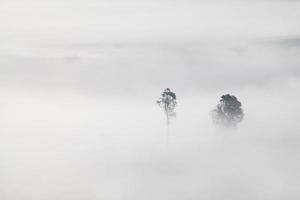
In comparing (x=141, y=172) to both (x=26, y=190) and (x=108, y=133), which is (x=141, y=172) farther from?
(x=108, y=133)

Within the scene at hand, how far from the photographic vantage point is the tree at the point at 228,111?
433 feet

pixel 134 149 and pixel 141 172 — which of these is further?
pixel 134 149

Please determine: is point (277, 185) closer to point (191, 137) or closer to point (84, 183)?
point (84, 183)

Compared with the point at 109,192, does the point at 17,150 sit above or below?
above

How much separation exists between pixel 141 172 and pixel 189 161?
9.71 metres

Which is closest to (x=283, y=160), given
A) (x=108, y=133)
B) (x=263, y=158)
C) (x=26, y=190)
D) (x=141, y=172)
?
(x=263, y=158)

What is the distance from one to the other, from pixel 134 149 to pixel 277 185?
130ft

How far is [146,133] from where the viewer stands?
15650cm

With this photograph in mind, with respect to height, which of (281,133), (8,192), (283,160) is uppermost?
(281,133)

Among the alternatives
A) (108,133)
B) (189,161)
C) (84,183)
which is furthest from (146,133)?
(84,183)

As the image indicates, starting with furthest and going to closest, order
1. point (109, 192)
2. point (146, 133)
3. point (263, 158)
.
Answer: point (146, 133) → point (263, 158) → point (109, 192)

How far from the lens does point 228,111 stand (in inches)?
5226

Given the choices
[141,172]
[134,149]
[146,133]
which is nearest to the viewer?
[141,172]

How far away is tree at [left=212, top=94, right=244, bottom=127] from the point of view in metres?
132
